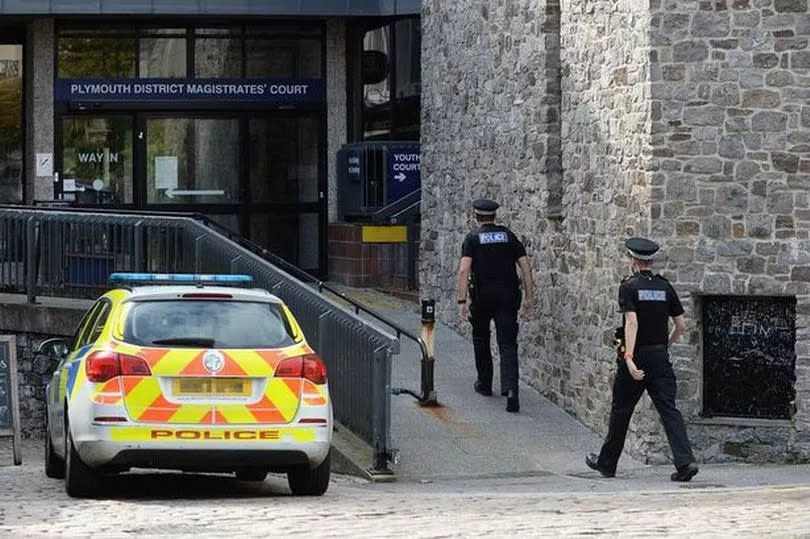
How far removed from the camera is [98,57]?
30.3 metres

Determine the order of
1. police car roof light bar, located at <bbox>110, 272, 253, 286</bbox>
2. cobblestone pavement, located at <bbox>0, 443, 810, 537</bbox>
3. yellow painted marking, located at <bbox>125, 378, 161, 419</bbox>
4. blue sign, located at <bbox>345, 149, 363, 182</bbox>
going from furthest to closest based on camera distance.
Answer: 1. blue sign, located at <bbox>345, 149, 363, 182</bbox>
2. police car roof light bar, located at <bbox>110, 272, 253, 286</bbox>
3. yellow painted marking, located at <bbox>125, 378, 161, 419</bbox>
4. cobblestone pavement, located at <bbox>0, 443, 810, 537</bbox>

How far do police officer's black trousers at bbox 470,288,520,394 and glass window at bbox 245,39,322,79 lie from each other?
12.1 m

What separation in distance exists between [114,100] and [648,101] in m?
14.7

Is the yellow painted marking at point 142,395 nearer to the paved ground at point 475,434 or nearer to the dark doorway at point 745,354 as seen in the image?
the paved ground at point 475,434

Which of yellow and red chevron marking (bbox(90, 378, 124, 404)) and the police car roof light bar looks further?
the police car roof light bar

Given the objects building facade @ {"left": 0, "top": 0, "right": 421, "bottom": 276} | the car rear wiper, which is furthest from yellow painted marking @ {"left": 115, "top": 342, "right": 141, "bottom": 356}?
building facade @ {"left": 0, "top": 0, "right": 421, "bottom": 276}

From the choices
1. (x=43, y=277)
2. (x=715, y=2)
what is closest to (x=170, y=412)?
(x=715, y=2)

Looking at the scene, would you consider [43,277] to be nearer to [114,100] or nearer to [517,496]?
[114,100]

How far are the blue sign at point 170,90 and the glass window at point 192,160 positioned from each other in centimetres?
45

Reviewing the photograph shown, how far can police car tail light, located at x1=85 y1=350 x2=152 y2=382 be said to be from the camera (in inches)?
529

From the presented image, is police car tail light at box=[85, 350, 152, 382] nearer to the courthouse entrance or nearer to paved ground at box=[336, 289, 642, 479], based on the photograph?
paved ground at box=[336, 289, 642, 479]

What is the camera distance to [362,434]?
1672 centimetres

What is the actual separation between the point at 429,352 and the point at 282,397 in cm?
496

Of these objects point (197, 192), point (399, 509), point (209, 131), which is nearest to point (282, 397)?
A: point (399, 509)
